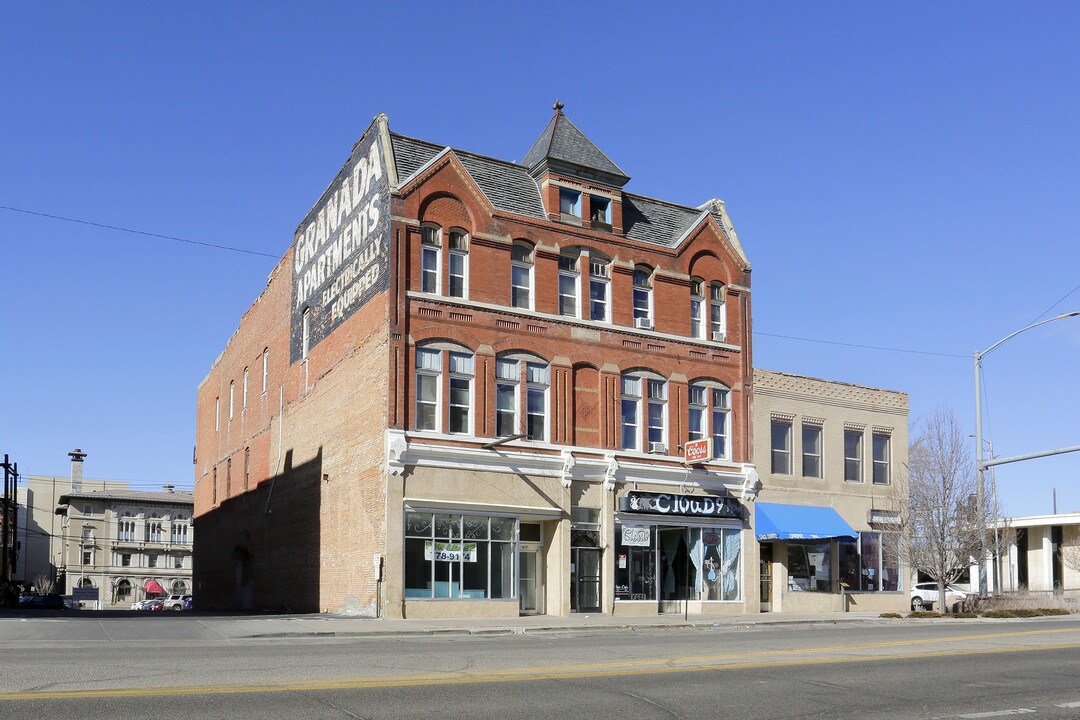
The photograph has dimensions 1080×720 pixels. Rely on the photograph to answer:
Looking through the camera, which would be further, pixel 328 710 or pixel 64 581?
pixel 64 581

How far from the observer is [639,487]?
3425cm

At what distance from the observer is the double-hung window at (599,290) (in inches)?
1367

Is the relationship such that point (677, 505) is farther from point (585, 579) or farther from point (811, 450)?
point (811, 450)

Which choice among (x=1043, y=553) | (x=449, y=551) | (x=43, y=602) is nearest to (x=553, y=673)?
(x=449, y=551)

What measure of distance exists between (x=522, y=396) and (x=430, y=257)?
4.92 m

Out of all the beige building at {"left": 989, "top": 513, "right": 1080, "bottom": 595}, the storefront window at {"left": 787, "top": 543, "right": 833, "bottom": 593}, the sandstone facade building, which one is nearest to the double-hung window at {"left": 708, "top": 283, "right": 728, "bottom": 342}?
the sandstone facade building

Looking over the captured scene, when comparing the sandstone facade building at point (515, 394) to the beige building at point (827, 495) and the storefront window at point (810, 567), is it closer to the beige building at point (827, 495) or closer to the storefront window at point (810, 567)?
the beige building at point (827, 495)

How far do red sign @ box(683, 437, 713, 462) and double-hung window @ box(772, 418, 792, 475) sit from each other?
155 inches

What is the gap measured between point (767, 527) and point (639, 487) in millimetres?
5302

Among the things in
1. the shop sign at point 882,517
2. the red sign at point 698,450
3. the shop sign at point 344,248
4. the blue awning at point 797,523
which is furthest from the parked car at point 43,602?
the shop sign at point 882,517

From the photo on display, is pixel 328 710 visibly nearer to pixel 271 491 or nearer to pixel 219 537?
pixel 271 491

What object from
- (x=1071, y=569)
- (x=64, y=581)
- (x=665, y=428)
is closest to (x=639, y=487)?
(x=665, y=428)

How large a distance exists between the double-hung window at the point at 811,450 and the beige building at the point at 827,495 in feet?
0.12

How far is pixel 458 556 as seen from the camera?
101 ft
